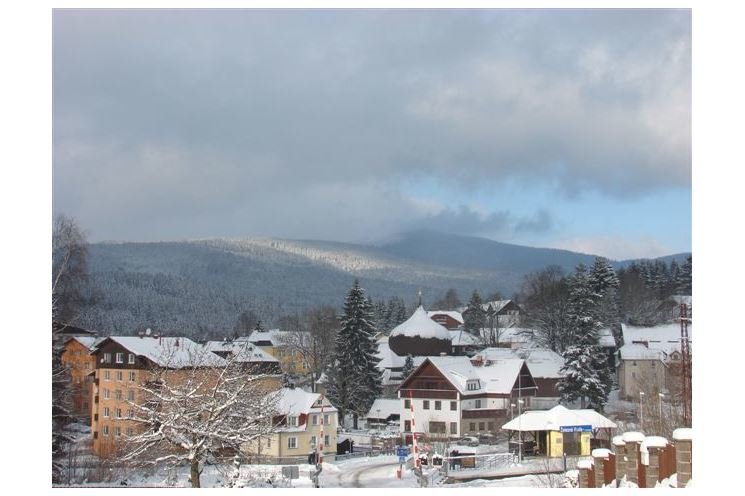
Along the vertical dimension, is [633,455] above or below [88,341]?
below

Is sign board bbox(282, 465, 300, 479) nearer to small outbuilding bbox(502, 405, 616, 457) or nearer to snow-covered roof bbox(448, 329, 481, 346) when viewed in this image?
small outbuilding bbox(502, 405, 616, 457)

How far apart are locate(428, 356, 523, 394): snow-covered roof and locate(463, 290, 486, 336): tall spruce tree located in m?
16.3

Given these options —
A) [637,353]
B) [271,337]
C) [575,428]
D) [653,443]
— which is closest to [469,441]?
[575,428]

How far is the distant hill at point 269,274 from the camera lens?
52.4m

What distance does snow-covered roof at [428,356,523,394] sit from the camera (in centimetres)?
3145

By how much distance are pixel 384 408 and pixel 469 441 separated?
506 centimetres

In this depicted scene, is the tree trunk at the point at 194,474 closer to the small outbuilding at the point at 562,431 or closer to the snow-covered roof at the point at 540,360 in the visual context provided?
the small outbuilding at the point at 562,431

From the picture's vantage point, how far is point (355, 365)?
34.2 metres

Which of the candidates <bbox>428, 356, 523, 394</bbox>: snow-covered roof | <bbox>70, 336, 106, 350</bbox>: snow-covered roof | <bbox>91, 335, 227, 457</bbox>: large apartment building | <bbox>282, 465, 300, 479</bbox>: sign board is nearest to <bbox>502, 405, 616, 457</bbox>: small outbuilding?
<bbox>428, 356, 523, 394</bbox>: snow-covered roof

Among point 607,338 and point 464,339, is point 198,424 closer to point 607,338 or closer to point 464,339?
point 607,338

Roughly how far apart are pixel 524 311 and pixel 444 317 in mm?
15677

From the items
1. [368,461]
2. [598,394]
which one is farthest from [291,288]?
[368,461]

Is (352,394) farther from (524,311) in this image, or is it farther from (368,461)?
(524,311)
